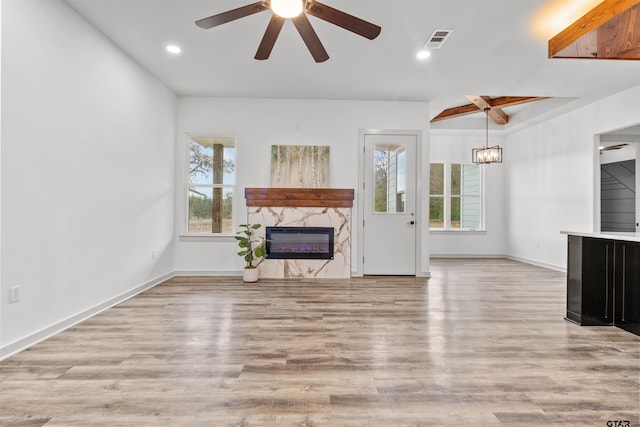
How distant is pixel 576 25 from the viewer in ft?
9.63

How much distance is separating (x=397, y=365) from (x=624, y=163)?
7441mm

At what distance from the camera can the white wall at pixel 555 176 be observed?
5.07 meters

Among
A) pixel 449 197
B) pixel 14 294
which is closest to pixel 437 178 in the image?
pixel 449 197

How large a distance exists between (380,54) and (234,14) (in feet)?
6.46

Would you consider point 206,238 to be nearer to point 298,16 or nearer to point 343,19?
point 298,16

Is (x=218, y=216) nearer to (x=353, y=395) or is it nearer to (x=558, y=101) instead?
(x=353, y=395)

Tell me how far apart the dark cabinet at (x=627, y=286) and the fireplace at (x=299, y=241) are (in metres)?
3.35

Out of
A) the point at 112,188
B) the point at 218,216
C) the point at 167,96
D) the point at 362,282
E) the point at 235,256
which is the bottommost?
the point at 362,282

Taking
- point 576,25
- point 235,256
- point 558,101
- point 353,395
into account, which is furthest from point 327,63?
point 558,101

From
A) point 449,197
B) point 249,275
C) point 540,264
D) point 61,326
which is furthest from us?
point 449,197

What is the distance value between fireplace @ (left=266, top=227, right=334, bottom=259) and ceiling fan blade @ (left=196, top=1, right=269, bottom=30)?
3.21m

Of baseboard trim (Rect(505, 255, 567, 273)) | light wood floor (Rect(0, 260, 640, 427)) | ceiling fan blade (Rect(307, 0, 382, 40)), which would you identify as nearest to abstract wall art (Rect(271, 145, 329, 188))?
light wood floor (Rect(0, 260, 640, 427))

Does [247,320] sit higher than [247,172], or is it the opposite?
[247,172]

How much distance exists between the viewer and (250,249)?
15.8ft
